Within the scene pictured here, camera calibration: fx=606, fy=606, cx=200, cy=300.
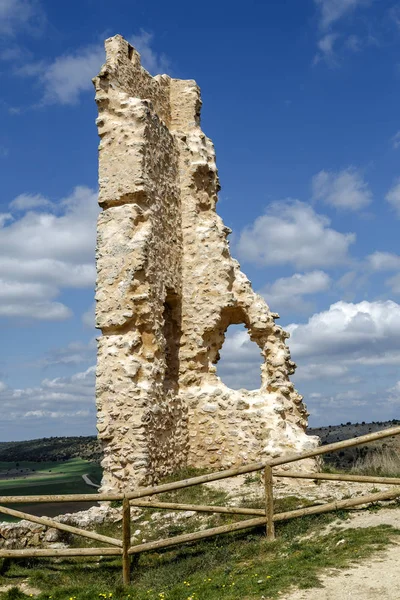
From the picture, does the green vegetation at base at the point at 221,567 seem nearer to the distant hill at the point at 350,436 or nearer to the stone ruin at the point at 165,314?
the stone ruin at the point at 165,314

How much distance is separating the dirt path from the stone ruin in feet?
15.6

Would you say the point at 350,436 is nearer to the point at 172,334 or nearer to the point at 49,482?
the point at 49,482

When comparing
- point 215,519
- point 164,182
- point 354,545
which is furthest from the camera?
point 164,182

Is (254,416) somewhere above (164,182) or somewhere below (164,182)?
below

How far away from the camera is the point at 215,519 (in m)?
9.57

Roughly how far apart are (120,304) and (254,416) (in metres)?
3.49

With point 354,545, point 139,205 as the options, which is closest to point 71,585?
point 354,545

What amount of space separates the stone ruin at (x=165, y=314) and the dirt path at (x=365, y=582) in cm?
474

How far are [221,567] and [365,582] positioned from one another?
2078 millimetres

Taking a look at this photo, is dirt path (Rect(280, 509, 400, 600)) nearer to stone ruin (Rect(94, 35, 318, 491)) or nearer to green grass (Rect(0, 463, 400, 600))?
green grass (Rect(0, 463, 400, 600))

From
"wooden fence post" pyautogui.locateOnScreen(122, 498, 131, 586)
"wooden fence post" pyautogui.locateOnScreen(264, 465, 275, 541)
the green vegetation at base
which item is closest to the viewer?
the green vegetation at base

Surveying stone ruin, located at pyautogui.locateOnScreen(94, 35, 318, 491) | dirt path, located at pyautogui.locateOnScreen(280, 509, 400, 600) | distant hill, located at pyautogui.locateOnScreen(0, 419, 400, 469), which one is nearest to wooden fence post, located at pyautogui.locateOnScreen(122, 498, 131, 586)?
stone ruin, located at pyautogui.locateOnScreen(94, 35, 318, 491)

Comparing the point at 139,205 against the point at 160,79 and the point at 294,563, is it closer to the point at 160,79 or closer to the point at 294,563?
the point at 160,79

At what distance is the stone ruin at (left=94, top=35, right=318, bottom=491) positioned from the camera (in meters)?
11.2
